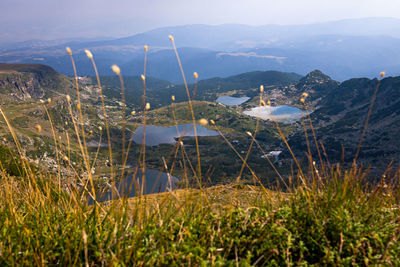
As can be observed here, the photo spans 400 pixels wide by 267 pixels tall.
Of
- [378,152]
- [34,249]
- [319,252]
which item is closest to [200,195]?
[319,252]

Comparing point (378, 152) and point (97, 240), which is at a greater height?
point (97, 240)

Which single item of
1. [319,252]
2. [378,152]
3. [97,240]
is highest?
[97,240]

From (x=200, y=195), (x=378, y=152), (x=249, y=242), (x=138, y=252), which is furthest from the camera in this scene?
(x=378, y=152)

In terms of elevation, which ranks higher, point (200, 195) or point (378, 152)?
point (200, 195)

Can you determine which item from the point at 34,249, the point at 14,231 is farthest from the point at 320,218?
the point at 14,231

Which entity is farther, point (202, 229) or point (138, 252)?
point (202, 229)

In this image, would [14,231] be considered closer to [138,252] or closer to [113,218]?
[113,218]

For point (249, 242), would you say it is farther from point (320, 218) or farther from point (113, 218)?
point (113, 218)

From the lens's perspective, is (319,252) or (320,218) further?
(320,218)

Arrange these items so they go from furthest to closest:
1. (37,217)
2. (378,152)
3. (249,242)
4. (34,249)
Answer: (378,152), (37,217), (249,242), (34,249)
